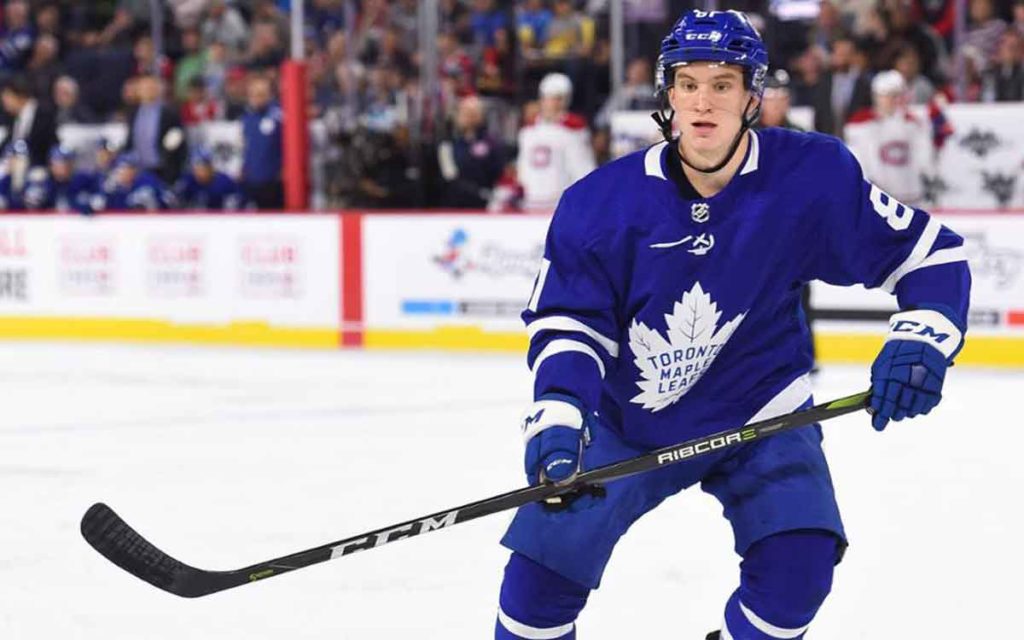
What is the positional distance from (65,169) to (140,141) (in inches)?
19.9

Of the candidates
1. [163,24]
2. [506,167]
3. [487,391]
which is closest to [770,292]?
[487,391]

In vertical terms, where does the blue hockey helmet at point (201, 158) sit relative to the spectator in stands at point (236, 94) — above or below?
below

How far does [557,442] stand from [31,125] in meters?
9.17

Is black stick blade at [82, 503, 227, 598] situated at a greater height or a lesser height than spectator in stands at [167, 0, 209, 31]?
lesser

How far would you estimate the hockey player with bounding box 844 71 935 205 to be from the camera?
8.57m

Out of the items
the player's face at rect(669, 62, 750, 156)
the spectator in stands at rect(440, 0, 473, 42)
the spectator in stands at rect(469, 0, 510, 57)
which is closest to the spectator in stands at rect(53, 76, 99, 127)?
the spectator in stands at rect(440, 0, 473, 42)

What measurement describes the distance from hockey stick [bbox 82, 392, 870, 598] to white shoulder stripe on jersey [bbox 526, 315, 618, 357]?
0.60ft

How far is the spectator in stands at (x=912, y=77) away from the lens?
349 inches

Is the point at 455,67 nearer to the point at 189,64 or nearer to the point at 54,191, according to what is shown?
the point at 189,64

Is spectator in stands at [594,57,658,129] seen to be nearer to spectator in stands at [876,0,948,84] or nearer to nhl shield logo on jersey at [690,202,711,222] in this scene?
spectator in stands at [876,0,948,84]

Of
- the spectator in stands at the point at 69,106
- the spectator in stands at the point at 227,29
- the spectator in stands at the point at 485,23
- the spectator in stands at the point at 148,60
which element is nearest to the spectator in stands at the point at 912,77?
the spectator in stands at the point at 485,23

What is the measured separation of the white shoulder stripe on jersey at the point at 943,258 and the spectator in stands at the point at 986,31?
21.7 feet

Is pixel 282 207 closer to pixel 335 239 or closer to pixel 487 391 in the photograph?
pixel 335 239

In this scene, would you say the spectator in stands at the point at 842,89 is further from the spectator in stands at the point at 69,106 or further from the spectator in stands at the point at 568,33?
the spectator in stands at the point at 69,106
